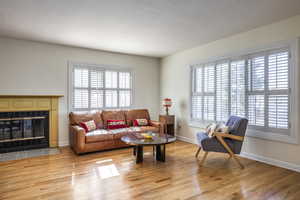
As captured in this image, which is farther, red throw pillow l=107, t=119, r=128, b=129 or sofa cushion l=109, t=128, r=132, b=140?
red throw pillow l=107, t=119, r=128, b=129

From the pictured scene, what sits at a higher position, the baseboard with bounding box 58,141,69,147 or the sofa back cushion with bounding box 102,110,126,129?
the sofa back cushion with bounding box 102,110,126,129

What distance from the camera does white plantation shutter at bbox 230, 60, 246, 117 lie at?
3867mm

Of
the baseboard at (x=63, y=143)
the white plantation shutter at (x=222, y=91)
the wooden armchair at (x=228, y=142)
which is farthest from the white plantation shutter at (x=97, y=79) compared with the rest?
the wooden armchair at (x=228, y=142)

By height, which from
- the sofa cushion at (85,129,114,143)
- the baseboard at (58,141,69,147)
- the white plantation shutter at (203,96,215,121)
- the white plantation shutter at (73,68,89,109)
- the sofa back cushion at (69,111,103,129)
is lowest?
the baseboard at (58,141,69,147)

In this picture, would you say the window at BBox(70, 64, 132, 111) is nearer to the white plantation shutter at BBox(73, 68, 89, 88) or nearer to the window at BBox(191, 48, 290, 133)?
the white plantation shutter at BBox(73, 68, 89, 88)

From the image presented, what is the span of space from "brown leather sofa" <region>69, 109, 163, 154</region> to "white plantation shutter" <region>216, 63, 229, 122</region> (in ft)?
5.29

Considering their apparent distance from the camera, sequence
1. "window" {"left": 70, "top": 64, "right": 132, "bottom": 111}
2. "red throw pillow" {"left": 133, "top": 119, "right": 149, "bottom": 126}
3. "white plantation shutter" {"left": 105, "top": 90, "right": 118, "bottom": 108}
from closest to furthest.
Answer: "window" {"left": 70, "top": 64, "right": 132, "bottom": 111}
"red throw pillow" {"left": 133, "top": 119, "right": 149, "bottom": 126}
"white plantation shutter" {"left": 105, "top": 90, "right": 118, "bottom": 108}

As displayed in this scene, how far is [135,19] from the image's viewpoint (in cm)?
319

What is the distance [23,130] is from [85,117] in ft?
4.55

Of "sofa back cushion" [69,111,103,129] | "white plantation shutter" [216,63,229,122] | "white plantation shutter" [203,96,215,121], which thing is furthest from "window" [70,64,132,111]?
"white plantation shutter" [216,63,229,122]

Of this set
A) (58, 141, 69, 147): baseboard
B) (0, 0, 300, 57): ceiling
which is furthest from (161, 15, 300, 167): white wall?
(58, 141, 69, 147): baseboard

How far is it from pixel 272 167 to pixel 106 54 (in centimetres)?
472

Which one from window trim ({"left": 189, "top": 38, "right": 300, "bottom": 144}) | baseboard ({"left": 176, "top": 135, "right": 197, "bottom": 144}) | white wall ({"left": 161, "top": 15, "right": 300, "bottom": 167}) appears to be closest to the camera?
window trim ({"left": 189, "top": 38, "right": 300, "bottom": 144})

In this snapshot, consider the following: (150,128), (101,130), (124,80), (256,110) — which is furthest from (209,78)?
(101,130)
